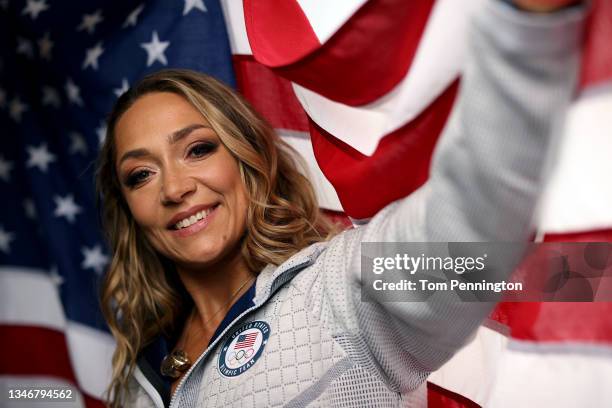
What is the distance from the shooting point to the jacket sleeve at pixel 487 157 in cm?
82

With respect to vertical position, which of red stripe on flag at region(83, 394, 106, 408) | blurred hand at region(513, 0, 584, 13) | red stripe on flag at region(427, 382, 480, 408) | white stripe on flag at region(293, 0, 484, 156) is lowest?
red stripe on flag at region(83, 394, 106, 408)

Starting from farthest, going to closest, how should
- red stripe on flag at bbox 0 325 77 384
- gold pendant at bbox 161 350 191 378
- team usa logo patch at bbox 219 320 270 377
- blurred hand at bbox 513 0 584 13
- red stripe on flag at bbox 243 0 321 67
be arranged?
red stripe on flag at bbox 0 325 77 384
gold pendant at bbox 161 350 191 378
red stripe on flag at bbox 243 0 321 67
team usa logo patch at bbox 219 320 270 377
blurred hand at bbox 513 0 584 13

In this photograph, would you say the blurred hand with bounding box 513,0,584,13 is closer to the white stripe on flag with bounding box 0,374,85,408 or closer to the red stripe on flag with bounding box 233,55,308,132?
the red stripe on flag with bounding box 233,55,308,132

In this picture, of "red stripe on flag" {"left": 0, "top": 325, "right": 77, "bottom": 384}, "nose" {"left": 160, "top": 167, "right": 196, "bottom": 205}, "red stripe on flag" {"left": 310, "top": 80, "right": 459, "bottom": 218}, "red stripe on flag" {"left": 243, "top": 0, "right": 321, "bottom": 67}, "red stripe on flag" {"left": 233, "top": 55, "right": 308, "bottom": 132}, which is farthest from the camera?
"red stripe on flag" {"left": 0, "top": 325, "right": 77, "bottom": 384}

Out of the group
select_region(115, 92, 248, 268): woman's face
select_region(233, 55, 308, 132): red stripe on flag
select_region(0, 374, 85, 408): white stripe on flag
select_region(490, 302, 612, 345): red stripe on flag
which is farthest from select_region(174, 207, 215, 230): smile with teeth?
select_region(0, 374, 85, 408): white stripe on flag

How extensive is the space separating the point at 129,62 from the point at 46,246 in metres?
0.68

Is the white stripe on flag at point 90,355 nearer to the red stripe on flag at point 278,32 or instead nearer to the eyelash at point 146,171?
the eyelash at point 146,171

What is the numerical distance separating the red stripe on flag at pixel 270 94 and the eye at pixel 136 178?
1.24 ft

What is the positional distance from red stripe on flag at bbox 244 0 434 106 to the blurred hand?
0.46 m

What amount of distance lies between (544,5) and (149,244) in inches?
57.4

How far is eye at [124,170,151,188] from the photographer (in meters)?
1.79

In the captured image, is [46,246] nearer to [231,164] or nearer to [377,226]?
[231,164]

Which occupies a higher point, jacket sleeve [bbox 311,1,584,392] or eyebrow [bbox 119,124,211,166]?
jacket sleeve [bbox 311,1,584,392]

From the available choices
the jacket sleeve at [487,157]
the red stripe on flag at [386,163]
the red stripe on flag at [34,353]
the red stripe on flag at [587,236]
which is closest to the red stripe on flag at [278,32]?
the red stripe on flag at [386,163]
